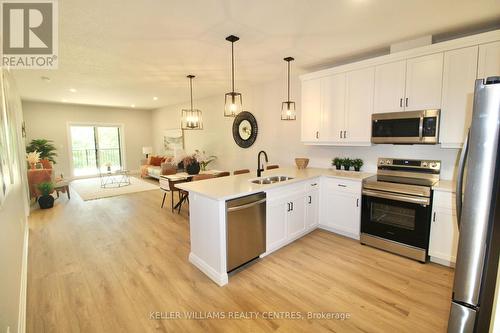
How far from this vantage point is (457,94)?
8.96 ft

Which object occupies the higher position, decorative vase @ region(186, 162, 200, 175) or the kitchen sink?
the kitchen sink

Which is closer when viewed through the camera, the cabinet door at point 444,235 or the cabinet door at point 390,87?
the cabinet door at point 444,235

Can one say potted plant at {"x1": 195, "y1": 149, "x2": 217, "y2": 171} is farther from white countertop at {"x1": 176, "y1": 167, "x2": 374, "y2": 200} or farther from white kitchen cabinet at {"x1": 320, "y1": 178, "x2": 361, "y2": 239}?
white kitchen cabinet at {"x1": 320, "y1": 178, "x2": 361, "y2": 239}

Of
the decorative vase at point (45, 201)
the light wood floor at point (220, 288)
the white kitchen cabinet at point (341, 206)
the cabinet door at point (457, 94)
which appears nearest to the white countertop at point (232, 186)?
the white kitchen cabinet at point (341, 206)

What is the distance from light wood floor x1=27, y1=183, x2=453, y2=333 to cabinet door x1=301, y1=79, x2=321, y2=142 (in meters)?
1.69

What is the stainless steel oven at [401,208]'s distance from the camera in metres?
2.81

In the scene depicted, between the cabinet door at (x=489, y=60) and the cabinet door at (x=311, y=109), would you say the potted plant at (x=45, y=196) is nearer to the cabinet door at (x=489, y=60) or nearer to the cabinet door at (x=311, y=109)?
the cabinet door at (x=311, y=109)

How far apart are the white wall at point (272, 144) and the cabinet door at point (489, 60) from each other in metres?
0.96

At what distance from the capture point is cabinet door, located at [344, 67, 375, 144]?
3.40 meters

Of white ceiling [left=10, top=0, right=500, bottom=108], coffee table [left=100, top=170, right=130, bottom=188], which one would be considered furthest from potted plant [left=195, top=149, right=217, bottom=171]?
coffee table [left=100, top=170, right=130, bottom=188]

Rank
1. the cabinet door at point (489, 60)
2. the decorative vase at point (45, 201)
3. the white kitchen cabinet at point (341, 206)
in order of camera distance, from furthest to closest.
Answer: the decorative vase at point (45, 201), the white kitchen cabinet at point (341, 206), the cabinet door at point (489, 60)

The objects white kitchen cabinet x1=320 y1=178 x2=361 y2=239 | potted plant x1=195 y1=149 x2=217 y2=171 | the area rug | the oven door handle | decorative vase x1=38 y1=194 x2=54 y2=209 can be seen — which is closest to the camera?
the oven door handle

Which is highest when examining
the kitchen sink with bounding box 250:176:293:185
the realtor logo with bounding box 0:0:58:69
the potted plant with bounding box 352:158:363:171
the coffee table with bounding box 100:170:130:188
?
the realtor logo with bounding box 0:0:58:69

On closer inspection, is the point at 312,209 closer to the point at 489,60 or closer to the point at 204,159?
the point at 489,60
